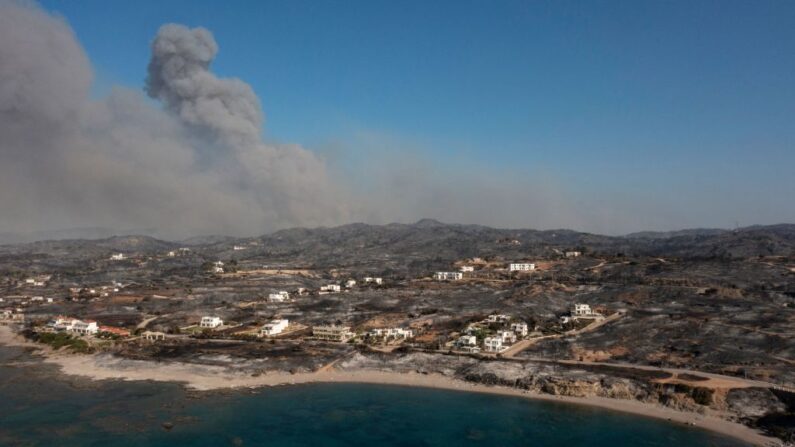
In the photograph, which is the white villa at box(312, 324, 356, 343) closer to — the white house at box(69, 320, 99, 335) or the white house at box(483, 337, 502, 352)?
the white house at box(483, 337, 502, 352)

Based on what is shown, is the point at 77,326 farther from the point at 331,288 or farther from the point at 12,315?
the point at 331,288

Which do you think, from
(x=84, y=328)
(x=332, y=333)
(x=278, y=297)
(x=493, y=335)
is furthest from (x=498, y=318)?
(x=84, y=328)

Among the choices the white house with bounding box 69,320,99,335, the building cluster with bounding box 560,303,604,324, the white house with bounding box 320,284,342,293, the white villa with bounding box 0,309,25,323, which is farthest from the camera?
the white house with bounding box 320,284,342,293

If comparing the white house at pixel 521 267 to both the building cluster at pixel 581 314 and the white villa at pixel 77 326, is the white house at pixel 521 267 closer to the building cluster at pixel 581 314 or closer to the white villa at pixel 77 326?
the building cluster at pixel 581 314

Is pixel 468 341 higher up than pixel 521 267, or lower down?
lower down

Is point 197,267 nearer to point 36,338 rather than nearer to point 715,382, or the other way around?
point 36,338

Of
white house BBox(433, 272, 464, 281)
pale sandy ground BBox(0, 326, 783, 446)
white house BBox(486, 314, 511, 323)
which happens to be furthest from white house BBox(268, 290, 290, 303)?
pale sandy ground BBox(0, 326, 783, 446)
